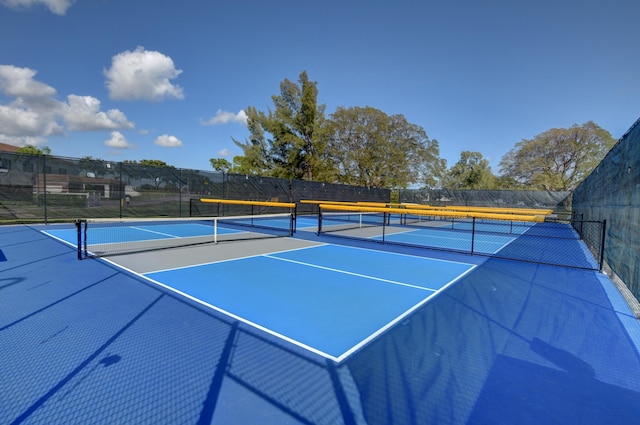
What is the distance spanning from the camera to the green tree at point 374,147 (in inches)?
1189

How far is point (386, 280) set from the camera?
206 inches

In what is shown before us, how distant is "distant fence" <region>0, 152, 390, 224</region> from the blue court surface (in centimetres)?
802

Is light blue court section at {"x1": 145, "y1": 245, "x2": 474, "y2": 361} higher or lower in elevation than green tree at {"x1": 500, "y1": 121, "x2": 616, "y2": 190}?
lower

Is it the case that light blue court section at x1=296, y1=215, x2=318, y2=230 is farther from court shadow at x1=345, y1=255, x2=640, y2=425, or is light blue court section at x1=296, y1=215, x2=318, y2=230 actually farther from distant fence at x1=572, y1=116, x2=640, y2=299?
court shadow at x1=345, y1=255, x2=640, y2=425

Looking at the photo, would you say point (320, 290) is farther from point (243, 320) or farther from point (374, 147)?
point (374, 147)

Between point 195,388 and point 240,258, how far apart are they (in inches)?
176

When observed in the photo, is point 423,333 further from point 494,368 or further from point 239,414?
point 239,414

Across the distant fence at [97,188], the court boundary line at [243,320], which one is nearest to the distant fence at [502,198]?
the distant fence at [97,188]

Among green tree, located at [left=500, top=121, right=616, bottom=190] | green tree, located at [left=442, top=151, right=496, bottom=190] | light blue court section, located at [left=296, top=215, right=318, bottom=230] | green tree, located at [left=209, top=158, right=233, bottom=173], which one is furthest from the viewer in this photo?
green tree, located at [left=209, top=158, right=233, bottom=173]

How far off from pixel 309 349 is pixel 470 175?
47.4m

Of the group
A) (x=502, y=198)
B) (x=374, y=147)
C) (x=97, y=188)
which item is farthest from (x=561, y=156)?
(x=97, y=188)

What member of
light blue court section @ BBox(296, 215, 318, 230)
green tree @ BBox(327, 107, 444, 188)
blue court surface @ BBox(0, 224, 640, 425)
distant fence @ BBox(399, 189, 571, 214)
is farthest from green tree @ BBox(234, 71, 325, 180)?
blue court surface @ BBox(0, 224, 640, 425)

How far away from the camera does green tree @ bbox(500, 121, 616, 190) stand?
2917cm

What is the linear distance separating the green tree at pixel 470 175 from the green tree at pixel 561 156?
10490 millimetres
